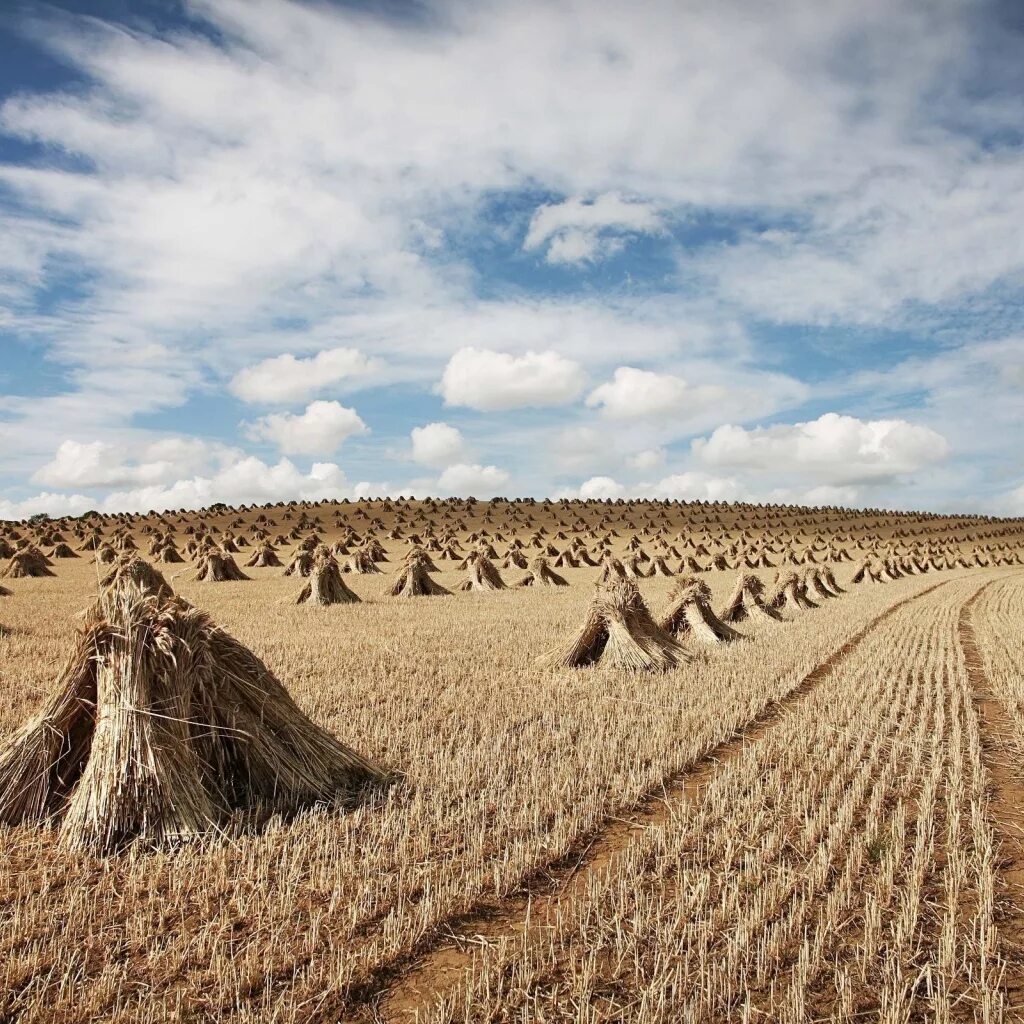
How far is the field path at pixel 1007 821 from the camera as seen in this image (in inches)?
153

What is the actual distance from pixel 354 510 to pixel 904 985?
85315 mm

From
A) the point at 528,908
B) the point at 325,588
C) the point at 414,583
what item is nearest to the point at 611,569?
the point at 414,583

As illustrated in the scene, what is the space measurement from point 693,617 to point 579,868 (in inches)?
404

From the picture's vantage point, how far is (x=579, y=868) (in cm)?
474

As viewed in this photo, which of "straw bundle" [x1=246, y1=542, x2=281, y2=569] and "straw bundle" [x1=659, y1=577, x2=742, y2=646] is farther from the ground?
"straw bundle" [x1=246, y1=542, x2=281, y2=569]

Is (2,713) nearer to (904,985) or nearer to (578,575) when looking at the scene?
(904,985)

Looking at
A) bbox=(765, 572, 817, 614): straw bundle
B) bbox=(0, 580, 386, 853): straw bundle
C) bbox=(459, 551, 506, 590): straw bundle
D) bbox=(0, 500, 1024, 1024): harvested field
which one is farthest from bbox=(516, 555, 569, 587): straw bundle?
bbox=(0, 580, 386, 853): straw bundle

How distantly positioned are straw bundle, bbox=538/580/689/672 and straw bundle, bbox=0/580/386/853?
5.68 m

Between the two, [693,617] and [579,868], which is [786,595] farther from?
[579,868]

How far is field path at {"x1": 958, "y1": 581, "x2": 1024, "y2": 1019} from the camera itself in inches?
153

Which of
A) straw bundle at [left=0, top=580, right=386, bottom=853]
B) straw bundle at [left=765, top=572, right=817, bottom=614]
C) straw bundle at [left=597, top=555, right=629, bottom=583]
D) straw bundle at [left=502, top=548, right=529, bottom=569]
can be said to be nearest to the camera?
straw bundle at [left=0, top=580, right=386, bottom=853]

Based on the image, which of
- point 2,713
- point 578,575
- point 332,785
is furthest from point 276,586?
point 332,785

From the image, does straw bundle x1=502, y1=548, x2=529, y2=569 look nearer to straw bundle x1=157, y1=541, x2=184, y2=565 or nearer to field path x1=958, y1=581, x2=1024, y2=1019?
straw bundle x1=157, y1=541, x2=184, y2=565

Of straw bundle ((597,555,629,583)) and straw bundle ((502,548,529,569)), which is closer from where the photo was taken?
straw bundle ((597,555,629,583))
